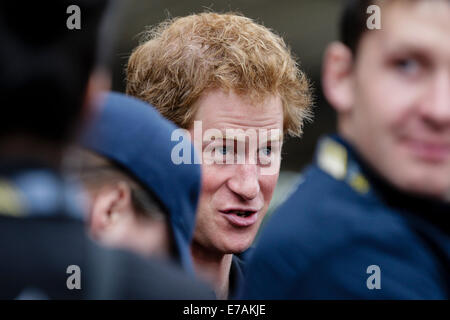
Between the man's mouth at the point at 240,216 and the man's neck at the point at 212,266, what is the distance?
0.31 feet

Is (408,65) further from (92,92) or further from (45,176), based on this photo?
(45,176)

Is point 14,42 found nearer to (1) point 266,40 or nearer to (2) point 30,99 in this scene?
(2) point 30,99

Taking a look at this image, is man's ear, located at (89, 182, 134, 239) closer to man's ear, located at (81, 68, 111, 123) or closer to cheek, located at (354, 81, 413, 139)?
man's ear, located at (81, 68, 111, 123)

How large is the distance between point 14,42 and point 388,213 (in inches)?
26.4

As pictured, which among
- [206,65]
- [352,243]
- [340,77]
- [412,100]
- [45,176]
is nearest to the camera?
[45,176]

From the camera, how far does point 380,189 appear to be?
4.38 ft

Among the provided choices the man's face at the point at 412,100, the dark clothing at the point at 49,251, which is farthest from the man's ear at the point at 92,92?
the man's face at the point at 412,100

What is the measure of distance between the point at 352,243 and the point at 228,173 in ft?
2.15

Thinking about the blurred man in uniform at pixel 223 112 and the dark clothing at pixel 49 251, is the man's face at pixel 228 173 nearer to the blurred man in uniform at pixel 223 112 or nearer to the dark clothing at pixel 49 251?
the blurred man in uniform at pixel 223 112

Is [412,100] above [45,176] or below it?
above

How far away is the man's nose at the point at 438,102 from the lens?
4.26 feet

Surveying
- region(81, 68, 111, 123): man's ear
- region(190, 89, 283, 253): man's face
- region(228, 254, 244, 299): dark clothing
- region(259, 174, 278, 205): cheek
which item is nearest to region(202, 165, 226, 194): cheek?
region(190, 89, 283, 253): man's face

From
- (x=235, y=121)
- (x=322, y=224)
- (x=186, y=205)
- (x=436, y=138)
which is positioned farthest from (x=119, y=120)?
(x=436, y=138)

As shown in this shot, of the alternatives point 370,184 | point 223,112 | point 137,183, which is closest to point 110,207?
point 137,183
